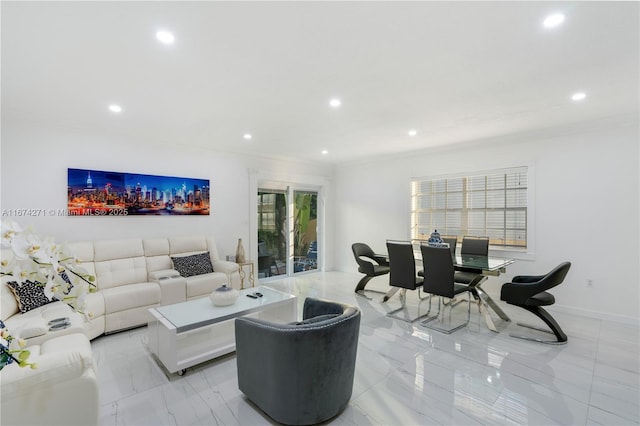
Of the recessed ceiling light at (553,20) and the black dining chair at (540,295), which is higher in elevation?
the recessed ceiling light at (553,20)

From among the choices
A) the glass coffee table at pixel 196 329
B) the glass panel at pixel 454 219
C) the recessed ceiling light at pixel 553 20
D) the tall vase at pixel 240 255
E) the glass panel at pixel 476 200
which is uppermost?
the recessed ceiling light at pixel 553 20

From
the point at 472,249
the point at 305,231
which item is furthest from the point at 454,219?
the point at 305,231

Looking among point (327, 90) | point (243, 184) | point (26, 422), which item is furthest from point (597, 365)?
point (243, 184)

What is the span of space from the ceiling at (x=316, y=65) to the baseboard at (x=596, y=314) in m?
2.55

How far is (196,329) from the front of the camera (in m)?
2.69

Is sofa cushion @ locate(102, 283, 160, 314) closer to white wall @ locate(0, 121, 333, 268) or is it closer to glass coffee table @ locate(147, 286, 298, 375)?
glass coffee table @ locate(147, 286, 298, 375)

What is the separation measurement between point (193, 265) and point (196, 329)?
2073 millimetres

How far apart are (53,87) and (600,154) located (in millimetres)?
6383

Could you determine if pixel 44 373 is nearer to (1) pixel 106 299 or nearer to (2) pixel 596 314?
(1) pixel 106 299

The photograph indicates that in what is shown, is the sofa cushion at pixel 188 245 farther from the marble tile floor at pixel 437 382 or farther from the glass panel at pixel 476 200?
the glass panel at pixel 476 200

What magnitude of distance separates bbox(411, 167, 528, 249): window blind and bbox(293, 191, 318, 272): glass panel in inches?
94.6

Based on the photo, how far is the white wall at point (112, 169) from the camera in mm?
3762

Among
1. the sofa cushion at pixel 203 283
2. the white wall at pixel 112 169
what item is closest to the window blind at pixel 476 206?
the white wall at pixel 112 169

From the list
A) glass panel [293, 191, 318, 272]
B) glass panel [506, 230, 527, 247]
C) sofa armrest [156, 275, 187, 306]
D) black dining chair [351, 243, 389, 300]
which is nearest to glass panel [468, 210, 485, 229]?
glass panel [506, 230, 527, 247]
